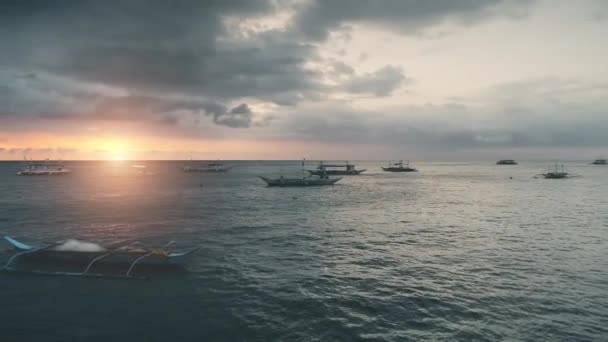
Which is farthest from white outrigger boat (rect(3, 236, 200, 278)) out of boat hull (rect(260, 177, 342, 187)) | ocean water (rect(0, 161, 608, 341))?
boat hull (rect(260, 177, 342, 187))

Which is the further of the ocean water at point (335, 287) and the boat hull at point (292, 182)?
the boat hull at point (292, 182)

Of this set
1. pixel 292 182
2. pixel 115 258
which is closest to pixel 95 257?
pixel 115 258

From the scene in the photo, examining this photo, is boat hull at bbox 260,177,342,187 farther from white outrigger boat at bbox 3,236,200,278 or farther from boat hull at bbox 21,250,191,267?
boat hull at bbox 21,250,191,267

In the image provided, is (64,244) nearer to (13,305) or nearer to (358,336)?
(13,305)

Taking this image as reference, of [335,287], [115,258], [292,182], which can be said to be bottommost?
[335,287]

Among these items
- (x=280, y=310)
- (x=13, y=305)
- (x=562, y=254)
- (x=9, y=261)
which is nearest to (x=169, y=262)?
(x=13, y=305)

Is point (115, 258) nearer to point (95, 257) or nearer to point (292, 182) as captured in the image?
point (95, 257)

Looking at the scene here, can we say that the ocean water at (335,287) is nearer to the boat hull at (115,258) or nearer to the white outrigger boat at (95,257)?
the white outrigger boat at (95,257)

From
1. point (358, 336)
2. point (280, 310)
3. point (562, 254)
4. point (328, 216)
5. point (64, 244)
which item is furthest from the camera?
point (328, 216)

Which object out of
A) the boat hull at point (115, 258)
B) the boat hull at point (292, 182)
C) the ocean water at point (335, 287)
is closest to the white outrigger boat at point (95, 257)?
the boat hull at point (115, 258)

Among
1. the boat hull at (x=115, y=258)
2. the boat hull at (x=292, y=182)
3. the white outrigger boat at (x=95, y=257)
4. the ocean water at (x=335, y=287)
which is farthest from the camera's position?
the boat hull at (x=292, y=182)

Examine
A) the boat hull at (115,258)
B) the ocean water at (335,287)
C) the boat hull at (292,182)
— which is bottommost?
the ocean water at (335,287)
